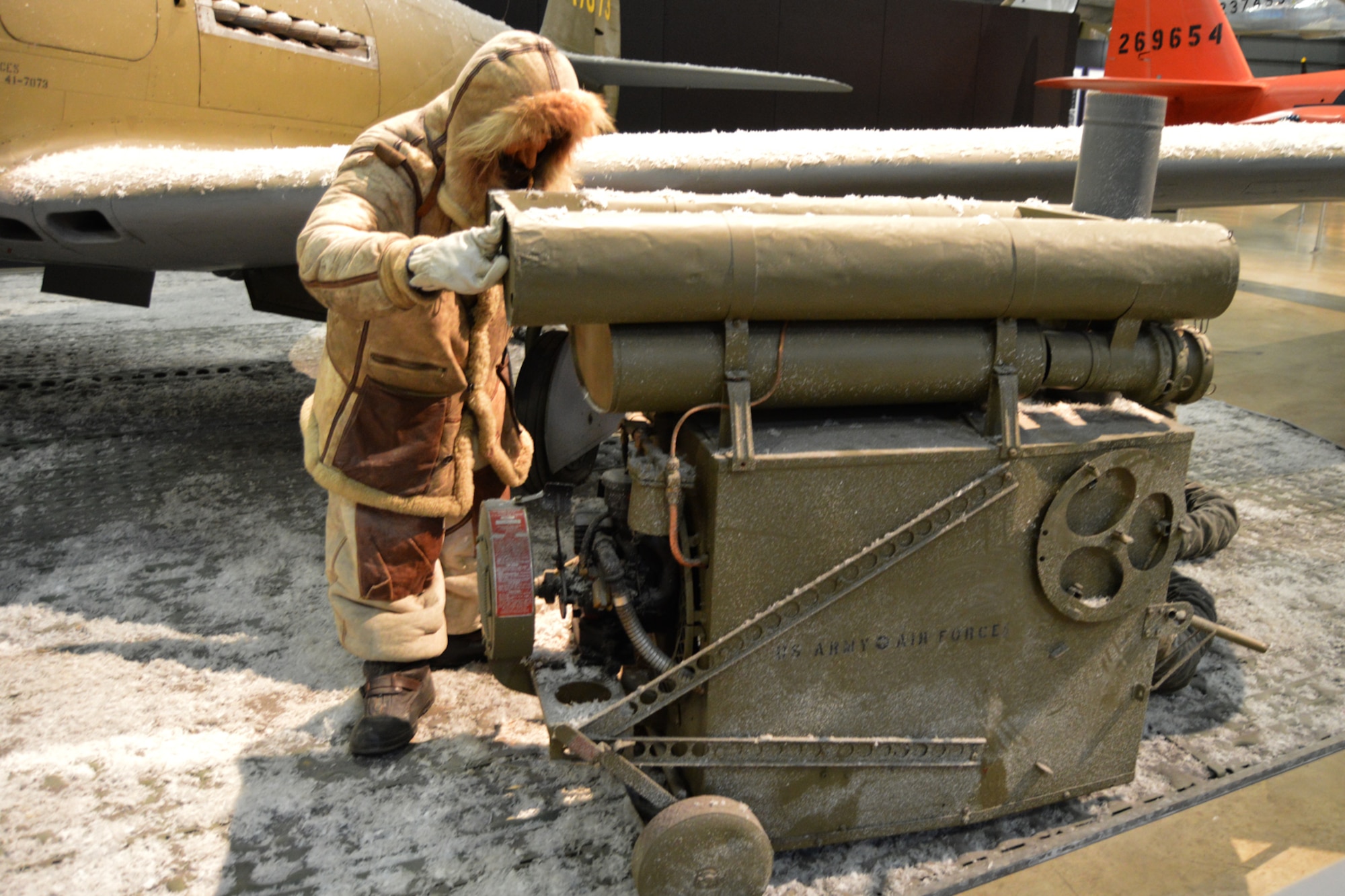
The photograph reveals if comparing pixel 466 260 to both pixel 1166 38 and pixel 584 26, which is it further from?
pixel 1166 38

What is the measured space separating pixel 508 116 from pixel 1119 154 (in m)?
1.31

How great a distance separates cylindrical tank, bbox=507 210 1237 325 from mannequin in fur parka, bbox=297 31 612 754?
0.41 meters

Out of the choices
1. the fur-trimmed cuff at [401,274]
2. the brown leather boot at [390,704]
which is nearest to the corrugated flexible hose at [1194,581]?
the fur-trimmed cuff at [401,274]

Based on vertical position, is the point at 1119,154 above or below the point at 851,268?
above

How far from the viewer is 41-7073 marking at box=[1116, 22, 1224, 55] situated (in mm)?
11234

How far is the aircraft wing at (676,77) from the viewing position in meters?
6.66

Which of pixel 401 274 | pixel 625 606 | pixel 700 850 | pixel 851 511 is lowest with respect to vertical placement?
pixel 700 850

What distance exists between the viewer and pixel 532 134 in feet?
6.66

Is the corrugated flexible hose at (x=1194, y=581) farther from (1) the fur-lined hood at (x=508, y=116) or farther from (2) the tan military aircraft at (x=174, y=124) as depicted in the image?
(2) the tan military aircraft at (x=174, y=124)

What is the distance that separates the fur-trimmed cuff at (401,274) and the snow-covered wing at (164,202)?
182 cm

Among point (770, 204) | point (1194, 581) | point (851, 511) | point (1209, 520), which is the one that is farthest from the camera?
point (1209, 520)

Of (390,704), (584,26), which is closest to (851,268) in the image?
(390,704)

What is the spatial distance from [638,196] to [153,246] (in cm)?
257

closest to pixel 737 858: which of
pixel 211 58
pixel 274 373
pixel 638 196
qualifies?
pixel 638 196
